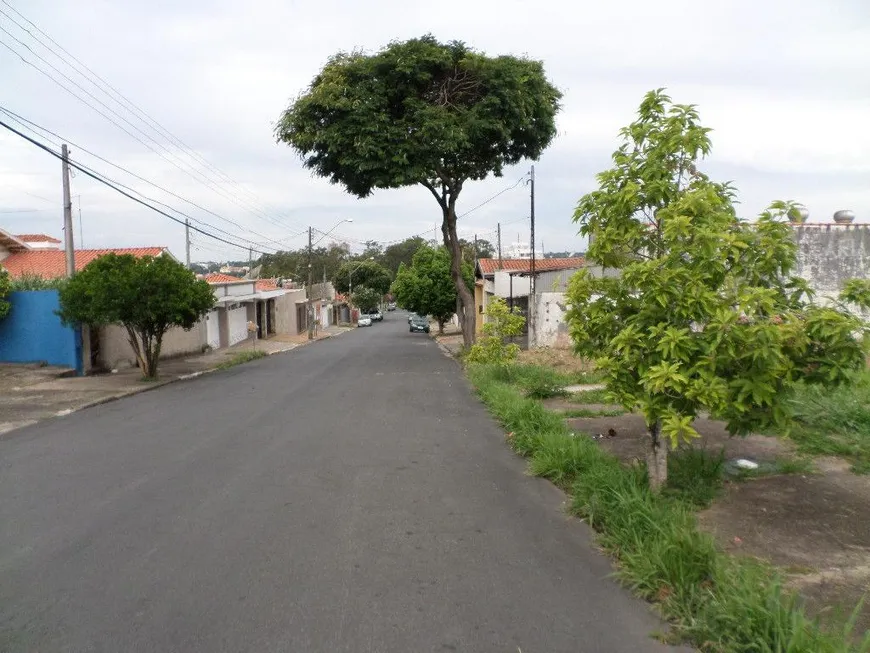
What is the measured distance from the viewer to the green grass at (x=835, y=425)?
8.62m

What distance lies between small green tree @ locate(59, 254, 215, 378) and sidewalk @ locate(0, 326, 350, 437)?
1.59 meters

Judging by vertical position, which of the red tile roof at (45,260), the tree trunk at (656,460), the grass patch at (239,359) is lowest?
the grass patch at (239,359)

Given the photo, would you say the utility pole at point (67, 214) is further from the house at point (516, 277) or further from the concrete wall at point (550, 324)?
the concrete wall at point (550, 324)

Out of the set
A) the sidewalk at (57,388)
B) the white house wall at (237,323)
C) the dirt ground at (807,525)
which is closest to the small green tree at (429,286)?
the white house wall at (237,323)

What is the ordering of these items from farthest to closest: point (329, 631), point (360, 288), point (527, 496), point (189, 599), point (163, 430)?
point (360, 288)
point (163, 430)
point (527, 496)
point (189, 599)
point (329, 631)

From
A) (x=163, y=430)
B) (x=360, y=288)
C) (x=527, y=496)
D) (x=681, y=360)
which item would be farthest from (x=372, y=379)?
(x=360, y=288)

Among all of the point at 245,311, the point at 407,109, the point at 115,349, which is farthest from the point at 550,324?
the point at 245,311

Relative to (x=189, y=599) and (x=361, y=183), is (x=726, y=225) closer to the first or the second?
(x=189, y=599)

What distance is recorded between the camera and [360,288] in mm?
91000

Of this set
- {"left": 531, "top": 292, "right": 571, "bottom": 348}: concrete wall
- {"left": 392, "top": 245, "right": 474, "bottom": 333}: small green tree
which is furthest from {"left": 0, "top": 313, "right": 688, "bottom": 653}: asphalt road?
{"left": 392, "top": 245, "right": 474, "bottom": 333}: small green tree

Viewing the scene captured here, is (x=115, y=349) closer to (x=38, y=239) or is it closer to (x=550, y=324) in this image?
(x=550, y=324)

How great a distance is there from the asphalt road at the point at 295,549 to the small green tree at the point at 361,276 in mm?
76127

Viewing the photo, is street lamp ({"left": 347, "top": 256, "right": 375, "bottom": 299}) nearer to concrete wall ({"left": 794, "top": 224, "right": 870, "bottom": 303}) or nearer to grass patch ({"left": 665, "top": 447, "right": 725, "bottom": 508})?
concrete wall ({"left": 794, "top": 224, "right": 870, "bottom": 303})

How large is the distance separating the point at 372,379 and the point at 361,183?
736cm
